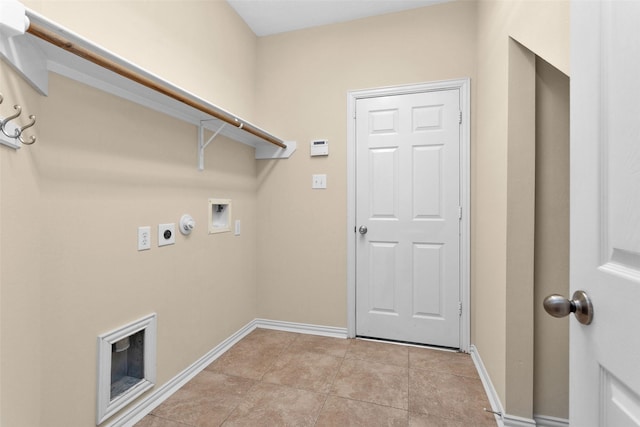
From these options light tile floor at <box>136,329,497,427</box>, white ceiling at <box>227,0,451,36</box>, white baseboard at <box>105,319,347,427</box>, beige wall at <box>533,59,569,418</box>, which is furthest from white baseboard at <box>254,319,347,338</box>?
white ceiling at <box>227,0,451,36</box>

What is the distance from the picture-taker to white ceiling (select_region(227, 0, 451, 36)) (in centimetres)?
217

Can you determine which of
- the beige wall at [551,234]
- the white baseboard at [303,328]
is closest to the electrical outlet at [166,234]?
the white baseboard at [303,328]

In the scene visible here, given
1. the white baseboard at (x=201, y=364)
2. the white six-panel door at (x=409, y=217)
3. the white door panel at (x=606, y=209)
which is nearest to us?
the white door panel at (x=606, y=209)

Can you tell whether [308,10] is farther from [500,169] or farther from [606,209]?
[606,209]

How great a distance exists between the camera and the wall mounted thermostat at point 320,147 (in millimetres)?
2406

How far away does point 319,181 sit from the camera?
8.00ft

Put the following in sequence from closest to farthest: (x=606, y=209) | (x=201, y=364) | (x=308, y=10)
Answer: (x=606, y=209)
(x=201, y=364)
(x=308, y=10)

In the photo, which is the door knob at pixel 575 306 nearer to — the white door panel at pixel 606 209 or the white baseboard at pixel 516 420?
the white door panel at pixel 606 209

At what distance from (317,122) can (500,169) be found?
1.44m

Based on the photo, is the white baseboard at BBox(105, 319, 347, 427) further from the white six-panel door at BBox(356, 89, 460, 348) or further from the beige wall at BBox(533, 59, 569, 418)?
the beige wall at BBox(533, 59, 569, 418)

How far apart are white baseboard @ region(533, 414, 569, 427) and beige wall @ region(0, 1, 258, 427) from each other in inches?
74.5

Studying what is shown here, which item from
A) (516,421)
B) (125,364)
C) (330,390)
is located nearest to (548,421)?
(516,421)

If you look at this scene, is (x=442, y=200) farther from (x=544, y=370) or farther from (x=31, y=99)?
(x=31, y=99)

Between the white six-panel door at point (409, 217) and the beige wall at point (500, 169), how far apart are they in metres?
0.21
